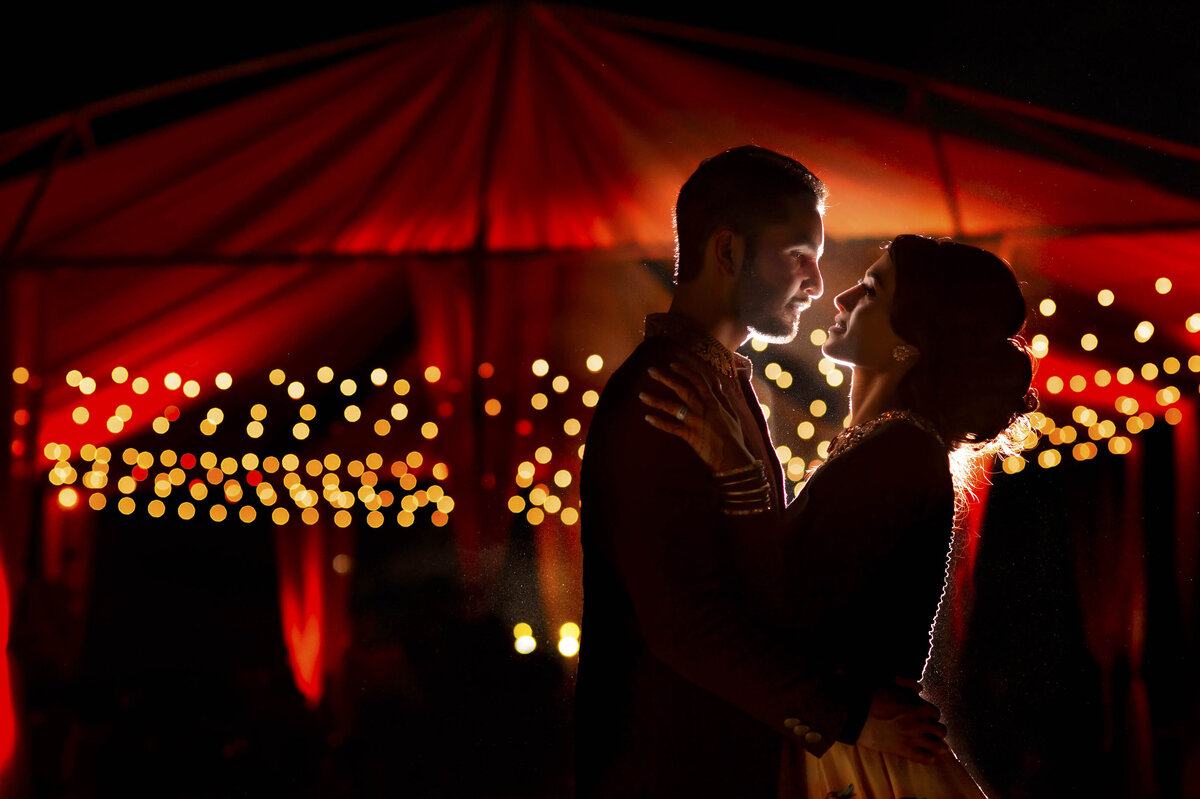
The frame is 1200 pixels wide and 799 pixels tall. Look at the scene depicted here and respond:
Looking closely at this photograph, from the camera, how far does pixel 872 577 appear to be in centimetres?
170

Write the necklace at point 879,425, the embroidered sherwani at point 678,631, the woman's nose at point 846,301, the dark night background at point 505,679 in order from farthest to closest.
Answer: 1. the dark night background at point 505,679
2. the woman's nose at point 846,301
3. the necklace at point 879,425
4. the embroidered sherwani at point 678,631

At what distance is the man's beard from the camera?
168 cm

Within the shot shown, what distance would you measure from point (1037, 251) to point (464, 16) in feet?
6.20

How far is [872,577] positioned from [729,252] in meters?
0.58

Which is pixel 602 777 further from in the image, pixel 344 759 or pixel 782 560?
pixel 344 759

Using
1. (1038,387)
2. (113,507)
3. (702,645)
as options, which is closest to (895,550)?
(702,645)

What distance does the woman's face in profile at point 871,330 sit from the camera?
188 centimetres

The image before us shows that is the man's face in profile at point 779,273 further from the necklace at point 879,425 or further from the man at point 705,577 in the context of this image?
the necklace at point 879,425

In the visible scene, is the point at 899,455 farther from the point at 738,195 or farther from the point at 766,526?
the point at 738,195

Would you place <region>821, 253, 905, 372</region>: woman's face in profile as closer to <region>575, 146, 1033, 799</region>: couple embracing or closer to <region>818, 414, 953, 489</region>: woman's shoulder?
<region>575, 146, 1033, 799</region>: couple embracing

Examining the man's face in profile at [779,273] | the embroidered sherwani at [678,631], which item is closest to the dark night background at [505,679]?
the embroidered sherwani at [678,631]

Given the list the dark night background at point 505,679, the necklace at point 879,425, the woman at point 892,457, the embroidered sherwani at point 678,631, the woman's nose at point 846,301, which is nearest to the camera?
the embroidered sherwani at point 678,631

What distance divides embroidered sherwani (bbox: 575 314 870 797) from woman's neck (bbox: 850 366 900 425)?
0.98 feet

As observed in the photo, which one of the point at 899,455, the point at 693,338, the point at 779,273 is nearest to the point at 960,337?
the point at 899,455
